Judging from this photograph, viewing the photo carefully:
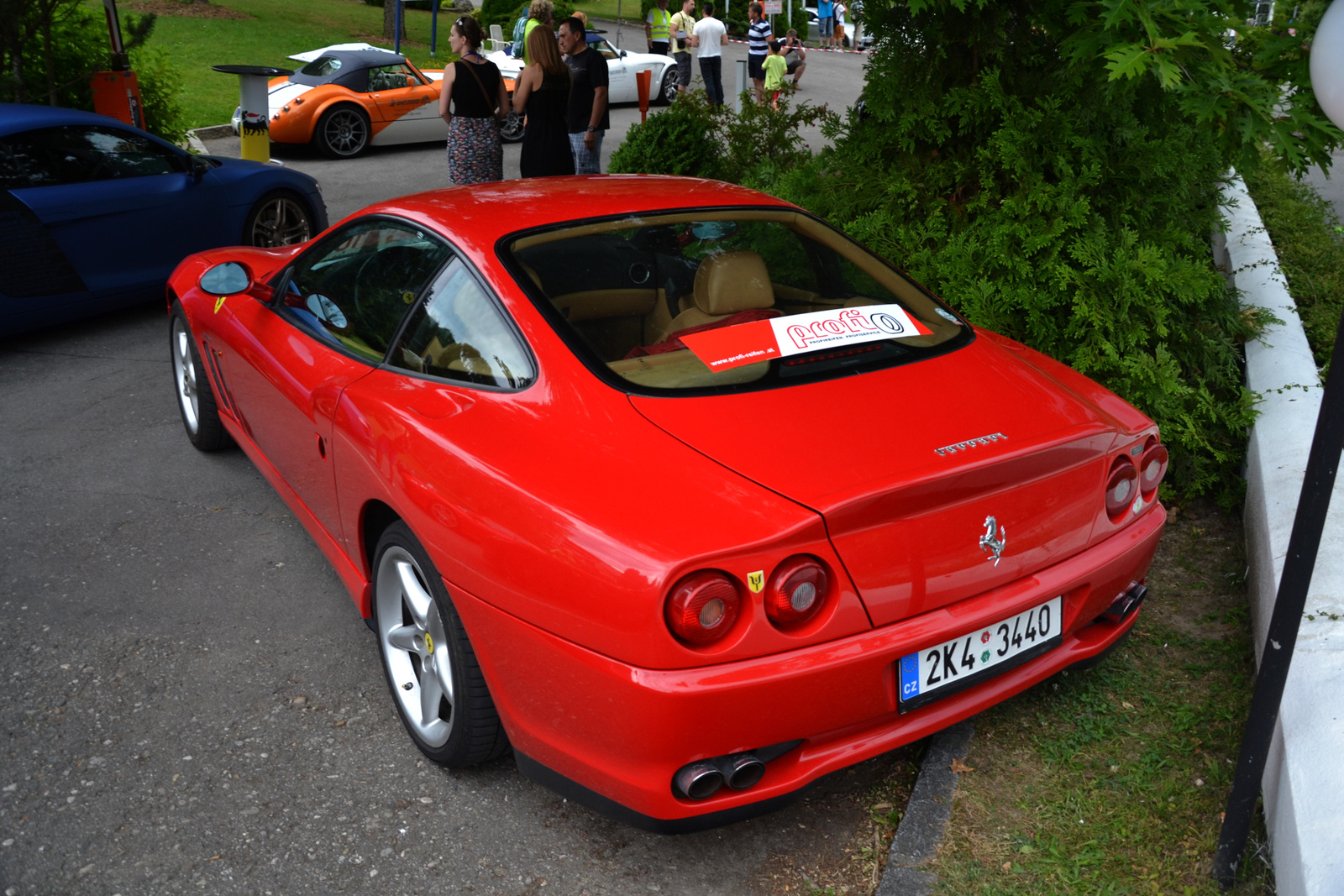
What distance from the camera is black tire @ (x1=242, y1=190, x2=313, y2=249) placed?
301 inches

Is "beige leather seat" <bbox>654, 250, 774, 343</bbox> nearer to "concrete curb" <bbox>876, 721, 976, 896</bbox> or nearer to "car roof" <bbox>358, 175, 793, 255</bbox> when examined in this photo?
"car roof" <bbox>358, 175, 793, 255</bbox>

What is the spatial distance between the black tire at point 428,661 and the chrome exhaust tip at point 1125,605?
5.36ft

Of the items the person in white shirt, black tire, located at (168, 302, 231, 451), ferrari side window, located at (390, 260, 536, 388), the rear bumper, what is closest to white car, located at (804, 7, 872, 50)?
the person in white shirt

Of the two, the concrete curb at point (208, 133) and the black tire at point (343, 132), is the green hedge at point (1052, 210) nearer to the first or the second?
the black tire at point (343, 132)

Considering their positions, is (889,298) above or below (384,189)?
above

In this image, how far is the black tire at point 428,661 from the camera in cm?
263

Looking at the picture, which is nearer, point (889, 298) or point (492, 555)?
point (492, 555)

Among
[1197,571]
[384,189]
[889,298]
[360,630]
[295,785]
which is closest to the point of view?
[295,785]

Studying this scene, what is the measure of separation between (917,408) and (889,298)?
2.44 ft

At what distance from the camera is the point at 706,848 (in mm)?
2662

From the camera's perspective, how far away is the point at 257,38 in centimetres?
2508

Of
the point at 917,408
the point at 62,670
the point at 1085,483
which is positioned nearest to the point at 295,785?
the point at 62,670

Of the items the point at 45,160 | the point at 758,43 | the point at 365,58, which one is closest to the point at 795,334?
Answer: the point at 45,160

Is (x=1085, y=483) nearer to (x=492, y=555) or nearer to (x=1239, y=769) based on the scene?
(x=1239, y=769)
